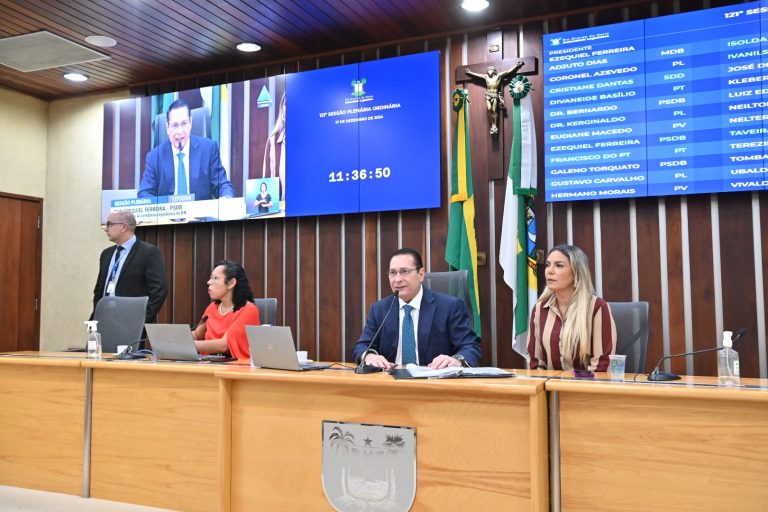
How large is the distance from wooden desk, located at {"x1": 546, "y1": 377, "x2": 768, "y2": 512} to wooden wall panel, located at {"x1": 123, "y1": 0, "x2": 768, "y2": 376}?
71.0 inches

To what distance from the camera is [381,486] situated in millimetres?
2127

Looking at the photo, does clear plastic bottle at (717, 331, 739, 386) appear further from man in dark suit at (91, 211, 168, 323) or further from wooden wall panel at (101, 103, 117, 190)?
wooden wall panel at (101, 103, 117, 190)

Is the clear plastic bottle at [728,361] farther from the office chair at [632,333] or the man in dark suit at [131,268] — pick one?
the man in dark suit at [131,268]

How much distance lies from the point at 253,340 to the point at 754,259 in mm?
2684

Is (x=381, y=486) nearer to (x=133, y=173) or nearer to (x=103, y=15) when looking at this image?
(x=103, y=15)

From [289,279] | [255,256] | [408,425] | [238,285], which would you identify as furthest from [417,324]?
[255,256]


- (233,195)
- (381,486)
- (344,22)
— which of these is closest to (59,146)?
(233,195)

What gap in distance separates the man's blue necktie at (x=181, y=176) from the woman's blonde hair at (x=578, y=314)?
3.12m

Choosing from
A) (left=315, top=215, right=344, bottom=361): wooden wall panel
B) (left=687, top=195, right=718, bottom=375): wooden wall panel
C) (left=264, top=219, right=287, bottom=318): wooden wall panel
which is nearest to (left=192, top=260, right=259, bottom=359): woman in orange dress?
(left=315, top=215, right=344, bottom=361): wooden wall panel

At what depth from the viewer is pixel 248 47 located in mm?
4605

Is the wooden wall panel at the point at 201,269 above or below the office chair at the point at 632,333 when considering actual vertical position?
above

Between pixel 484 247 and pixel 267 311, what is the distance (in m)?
1.38

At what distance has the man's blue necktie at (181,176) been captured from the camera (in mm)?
5012

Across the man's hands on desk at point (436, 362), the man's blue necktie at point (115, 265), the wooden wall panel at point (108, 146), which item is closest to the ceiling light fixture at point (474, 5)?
the man's hands on desk at point (436, 362)
